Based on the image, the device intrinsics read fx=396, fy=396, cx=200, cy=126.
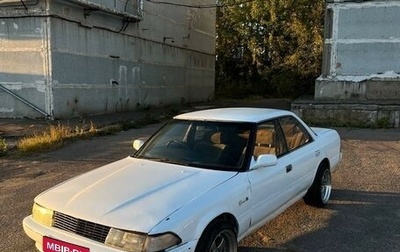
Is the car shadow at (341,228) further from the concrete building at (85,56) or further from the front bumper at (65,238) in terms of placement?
the concrete building at (85,56)

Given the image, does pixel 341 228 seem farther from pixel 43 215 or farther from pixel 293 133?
pixel 43 215

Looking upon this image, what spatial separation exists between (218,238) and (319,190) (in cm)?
234

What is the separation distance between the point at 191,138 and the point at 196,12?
23.8m

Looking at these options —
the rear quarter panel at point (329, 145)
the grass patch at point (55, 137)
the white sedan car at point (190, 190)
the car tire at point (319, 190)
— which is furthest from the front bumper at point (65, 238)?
the grass patch at point (55, 137)

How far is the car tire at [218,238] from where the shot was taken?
9.71ft

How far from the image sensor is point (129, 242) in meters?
2.71

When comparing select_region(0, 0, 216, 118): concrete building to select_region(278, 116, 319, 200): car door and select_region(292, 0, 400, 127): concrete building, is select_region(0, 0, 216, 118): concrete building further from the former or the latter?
select_region(278, 116, 319, 200): car door

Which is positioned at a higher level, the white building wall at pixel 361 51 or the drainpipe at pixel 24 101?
the white building wall at pixel 361 51

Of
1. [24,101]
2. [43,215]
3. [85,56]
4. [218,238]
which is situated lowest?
[218,238]

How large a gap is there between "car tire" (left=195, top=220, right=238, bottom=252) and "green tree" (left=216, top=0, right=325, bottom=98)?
22.1m

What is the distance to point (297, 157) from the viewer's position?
449cm

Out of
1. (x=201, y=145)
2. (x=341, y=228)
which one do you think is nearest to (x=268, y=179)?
(x=201, y=145)

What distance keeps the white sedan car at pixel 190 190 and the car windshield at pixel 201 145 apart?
10 mm

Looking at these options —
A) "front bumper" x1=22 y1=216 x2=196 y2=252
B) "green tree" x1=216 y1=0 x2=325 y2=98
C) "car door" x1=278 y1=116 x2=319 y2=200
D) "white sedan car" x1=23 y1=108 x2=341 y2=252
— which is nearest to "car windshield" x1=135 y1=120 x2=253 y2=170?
"white sedan car" x1=23 y1=108 x2=341 y2=252
